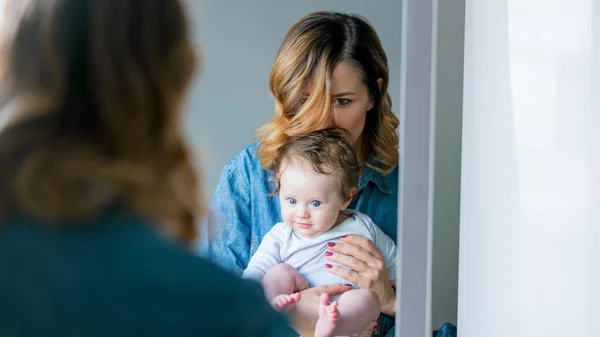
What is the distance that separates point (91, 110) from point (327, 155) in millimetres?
1381

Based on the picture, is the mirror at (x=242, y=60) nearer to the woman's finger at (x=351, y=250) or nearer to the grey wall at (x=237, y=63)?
the grey wall at (x=237, y=63)

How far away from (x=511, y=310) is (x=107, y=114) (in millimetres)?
994

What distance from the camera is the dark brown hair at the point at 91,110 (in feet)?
1.66

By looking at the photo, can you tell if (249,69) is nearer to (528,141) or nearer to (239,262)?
(239,262)

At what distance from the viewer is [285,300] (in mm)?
1895

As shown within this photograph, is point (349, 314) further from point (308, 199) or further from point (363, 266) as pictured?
point (308, 199)

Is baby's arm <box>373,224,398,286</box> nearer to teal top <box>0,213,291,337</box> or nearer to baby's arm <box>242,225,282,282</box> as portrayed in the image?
baby's arm <box>242,225,282,282</box>

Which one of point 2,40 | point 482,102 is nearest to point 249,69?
point 482,102

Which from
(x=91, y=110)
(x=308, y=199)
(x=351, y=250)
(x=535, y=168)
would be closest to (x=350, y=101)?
(x=308, y=199)

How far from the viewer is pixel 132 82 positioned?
55 cm

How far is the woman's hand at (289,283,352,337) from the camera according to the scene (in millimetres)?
1899

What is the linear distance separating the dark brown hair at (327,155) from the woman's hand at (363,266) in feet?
0.43

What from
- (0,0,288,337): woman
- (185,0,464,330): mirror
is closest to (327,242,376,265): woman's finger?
(185,0,464,330): mirror

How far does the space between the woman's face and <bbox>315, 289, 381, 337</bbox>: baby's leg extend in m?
0.42
